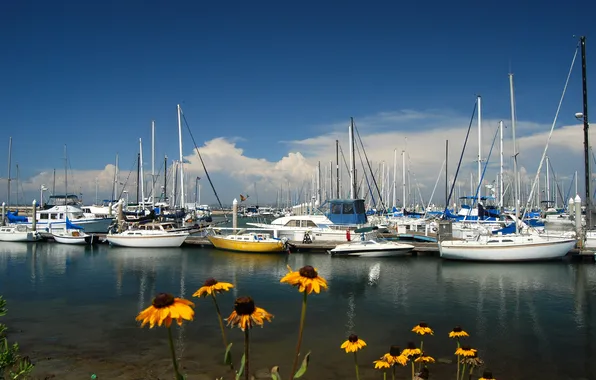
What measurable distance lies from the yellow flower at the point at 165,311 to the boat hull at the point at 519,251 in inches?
1346

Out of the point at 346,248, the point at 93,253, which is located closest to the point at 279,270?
the point at 346,248

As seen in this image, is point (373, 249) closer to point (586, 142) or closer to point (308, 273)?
point (586, 142)

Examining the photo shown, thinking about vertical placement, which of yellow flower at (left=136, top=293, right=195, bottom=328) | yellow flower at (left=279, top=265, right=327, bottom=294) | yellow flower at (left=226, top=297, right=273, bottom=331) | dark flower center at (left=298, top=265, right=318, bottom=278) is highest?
dark flower center at (left=298, top=265, right=318, bottom=278)

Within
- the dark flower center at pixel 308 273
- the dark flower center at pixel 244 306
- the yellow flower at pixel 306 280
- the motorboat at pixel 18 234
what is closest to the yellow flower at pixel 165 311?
the dark flower center at pixel 244 306

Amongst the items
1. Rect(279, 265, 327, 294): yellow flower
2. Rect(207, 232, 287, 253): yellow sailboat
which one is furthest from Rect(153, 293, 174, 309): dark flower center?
Rect(207, 232, 287, 253): yellow sailboat

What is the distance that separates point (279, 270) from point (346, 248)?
27.5ft

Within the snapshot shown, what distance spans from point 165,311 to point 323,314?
52.4ft

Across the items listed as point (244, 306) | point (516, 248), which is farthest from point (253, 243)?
point (244, 306)

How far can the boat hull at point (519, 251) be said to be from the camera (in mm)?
32812

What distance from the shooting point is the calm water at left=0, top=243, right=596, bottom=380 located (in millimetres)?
12891

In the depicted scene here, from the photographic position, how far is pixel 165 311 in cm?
365

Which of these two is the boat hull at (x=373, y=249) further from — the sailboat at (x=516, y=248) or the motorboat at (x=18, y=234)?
the motorboat at (x=18, y=234)

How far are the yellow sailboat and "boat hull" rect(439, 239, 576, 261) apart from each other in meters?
17.2

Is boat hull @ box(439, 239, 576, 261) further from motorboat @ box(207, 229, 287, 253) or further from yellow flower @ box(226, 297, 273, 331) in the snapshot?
yellow flower @ box(226, 297, 273, 331)
